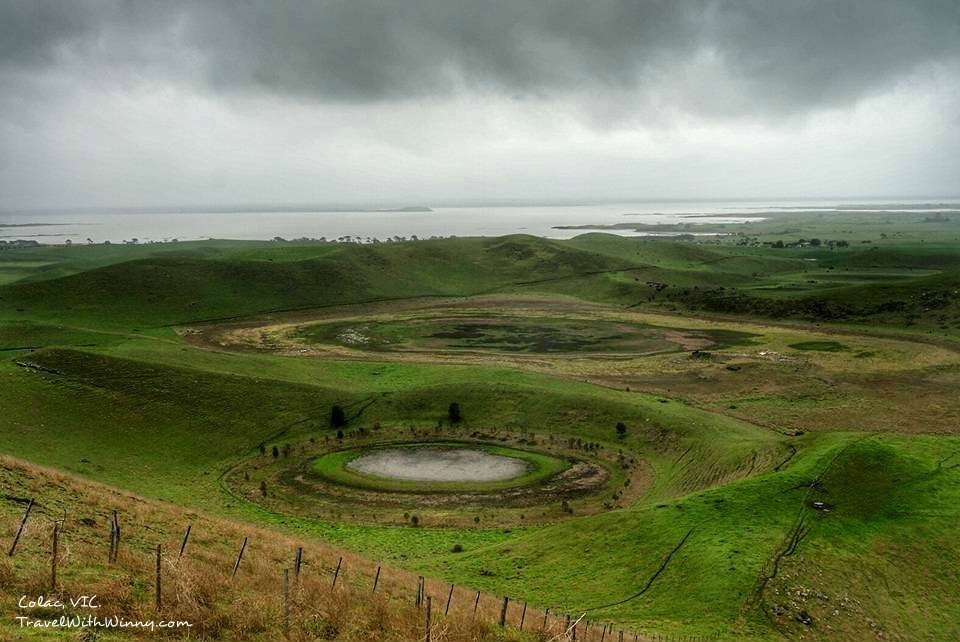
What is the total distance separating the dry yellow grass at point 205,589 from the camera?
13.4m

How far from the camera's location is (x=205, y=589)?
1534 centimetres

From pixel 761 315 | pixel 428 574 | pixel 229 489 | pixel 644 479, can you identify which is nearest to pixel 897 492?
pixel 644 479

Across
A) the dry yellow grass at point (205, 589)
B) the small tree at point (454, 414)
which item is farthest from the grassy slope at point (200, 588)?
the small tree at point (454, 414)

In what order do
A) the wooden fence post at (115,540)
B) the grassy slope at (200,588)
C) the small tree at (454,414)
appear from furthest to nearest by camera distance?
the small tree at (454,414) → the wooden fence post at (115,540) → the grassy slope at (200,588)

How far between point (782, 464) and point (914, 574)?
1006 centimetres

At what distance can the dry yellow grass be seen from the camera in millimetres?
13430

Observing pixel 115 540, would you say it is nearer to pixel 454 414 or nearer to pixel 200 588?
pixel 200 588

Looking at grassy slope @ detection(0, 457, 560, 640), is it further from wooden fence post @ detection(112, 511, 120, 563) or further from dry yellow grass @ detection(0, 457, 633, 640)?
wooden fence post @ detection(112, 511, 120, 563)

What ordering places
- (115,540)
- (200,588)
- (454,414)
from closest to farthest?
1. (200,588)
2. (115,540)
3. (454,414)

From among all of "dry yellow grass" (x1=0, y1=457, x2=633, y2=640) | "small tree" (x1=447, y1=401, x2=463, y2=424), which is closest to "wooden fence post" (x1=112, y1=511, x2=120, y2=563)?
"dry yellow grass" (x1=0, y1=457, x2=633, y2=640)

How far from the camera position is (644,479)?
3988cm

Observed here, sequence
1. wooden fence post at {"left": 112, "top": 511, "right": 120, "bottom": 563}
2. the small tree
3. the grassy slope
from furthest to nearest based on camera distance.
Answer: the small tree < wooden fence post at {"left": 112, "top": 511, "right": 120, "bottom": 563} < the grassy slope

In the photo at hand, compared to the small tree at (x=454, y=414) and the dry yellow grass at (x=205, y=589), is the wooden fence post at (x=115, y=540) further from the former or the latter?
the small tree at (x=454, y=414)

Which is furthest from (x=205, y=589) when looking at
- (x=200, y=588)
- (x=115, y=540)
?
(x=115, y=540)
